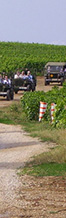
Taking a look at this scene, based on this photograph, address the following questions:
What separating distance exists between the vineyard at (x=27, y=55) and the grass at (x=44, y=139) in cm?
3127

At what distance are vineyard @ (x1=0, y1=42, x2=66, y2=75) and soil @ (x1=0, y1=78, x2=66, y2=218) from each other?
41524 millimetres

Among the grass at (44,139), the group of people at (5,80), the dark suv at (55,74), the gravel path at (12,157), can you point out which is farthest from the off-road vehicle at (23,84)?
the gravel path at (12,157)

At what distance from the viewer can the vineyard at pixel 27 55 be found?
62.2 m

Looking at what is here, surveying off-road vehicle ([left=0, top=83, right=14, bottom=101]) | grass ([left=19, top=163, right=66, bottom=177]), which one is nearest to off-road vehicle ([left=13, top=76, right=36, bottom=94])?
off-road vehicle ([left=0, top=83, right=14, bottom=101])

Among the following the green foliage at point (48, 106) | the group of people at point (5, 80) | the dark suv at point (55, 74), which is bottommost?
the dark suv at point (55, 74)

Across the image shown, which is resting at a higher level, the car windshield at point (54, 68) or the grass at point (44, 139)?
the grass at point (44, 139)

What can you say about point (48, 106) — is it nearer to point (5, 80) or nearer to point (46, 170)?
point (46, 170)

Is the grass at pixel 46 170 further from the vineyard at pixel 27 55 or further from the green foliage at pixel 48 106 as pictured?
the vineyard at pixel 27 55

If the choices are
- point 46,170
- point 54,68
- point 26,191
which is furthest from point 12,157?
point 54,68

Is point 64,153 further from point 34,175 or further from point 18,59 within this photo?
point 18,59

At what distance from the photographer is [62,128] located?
56.4 feet

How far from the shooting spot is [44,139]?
1639cm

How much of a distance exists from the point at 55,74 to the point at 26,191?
37742 mm

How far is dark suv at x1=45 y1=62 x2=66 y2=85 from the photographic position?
46.6 meters
